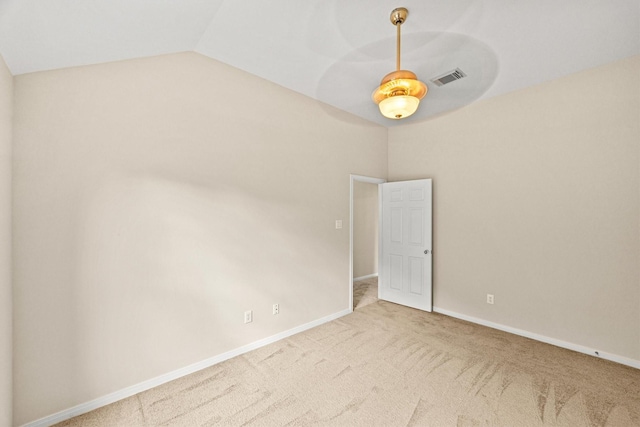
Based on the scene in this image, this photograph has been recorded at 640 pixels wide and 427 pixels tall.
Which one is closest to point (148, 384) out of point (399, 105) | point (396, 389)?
point (396, 389)

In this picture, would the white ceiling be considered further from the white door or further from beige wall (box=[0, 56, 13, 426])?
the white door

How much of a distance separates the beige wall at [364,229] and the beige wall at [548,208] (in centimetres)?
210

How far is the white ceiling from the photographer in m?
1.54

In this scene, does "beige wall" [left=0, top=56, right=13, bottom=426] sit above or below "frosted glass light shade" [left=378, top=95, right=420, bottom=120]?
below

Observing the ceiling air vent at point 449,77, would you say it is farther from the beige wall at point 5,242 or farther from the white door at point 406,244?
the beige wall at point 5,242

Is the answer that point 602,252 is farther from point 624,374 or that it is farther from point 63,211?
point 63,211

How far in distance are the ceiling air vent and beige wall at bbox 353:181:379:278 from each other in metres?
2.91

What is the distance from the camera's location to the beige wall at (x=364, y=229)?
568 centimetres

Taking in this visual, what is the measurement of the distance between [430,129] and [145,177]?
3.63m

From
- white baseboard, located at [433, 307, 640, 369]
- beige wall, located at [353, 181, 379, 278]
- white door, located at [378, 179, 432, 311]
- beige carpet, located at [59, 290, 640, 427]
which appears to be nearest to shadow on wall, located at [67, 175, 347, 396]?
beige carpet, located at [59, 290, 640, 427]

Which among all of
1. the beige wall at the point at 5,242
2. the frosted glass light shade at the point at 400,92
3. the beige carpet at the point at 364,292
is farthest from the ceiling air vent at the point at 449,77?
the beige wall at the point at 5,242

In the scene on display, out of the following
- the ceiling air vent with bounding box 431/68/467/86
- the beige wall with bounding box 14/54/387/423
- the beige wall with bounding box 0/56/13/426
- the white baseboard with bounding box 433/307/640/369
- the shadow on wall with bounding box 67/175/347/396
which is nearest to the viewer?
the beige wall with bounding box 0/56/13/426

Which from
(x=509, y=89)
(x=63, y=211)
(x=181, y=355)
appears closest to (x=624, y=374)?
(x=509, y=89)

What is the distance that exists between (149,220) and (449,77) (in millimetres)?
3212
